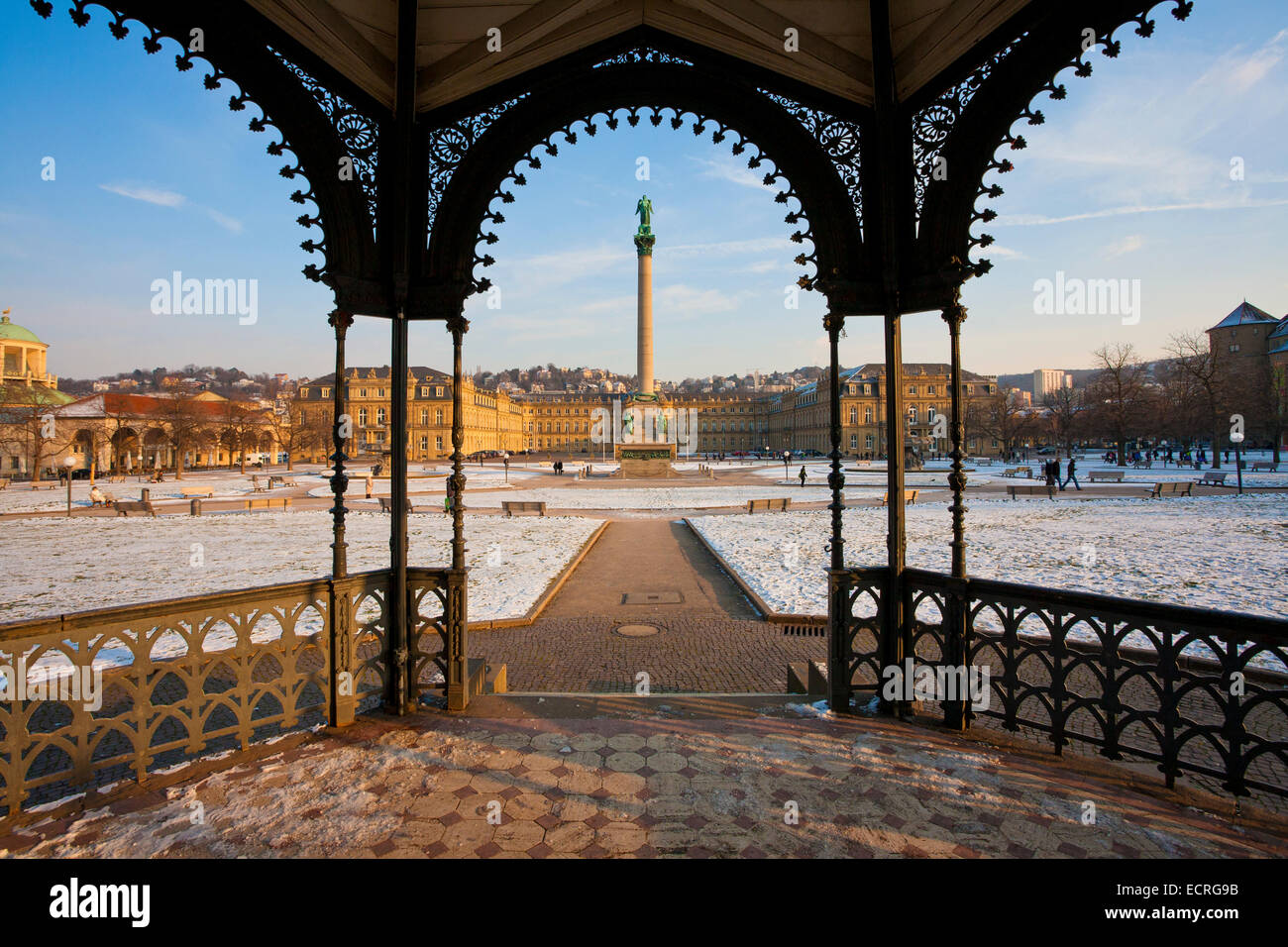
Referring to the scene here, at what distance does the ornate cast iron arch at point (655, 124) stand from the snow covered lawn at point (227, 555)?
599 centimetres

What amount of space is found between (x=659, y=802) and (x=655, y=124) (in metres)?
5.18

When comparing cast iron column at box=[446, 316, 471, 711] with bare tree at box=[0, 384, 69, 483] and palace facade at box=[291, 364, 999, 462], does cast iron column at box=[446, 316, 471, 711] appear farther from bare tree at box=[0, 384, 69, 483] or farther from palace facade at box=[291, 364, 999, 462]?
palace facade at box=[291, 364, 999, 462]

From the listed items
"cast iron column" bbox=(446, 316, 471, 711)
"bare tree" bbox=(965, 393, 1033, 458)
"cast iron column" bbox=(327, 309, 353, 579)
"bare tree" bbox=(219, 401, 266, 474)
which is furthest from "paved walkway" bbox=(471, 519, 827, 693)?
"bare tree" bbox=(965, 393, 1033, 458)

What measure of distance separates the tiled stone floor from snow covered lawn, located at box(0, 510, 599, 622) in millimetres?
5226

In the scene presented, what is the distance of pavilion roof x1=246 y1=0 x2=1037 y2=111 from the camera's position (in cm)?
473

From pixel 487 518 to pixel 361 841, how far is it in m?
19.8

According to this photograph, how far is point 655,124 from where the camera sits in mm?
5141

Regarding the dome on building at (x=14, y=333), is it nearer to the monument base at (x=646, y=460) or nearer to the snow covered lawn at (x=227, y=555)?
the snow covered lawn at (x=227, y=555)

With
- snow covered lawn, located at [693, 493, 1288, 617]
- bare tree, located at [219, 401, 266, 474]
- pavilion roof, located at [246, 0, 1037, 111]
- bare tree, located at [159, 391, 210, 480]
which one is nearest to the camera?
pavilion roof, located at [246, 0, 1037, 111]

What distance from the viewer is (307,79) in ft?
15.4

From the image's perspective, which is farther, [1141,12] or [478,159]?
[478,159]

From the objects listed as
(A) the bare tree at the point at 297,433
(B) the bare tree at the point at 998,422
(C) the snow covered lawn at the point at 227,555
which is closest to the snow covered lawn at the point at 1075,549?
(C) the snow covered lawn at the point at 227,555
